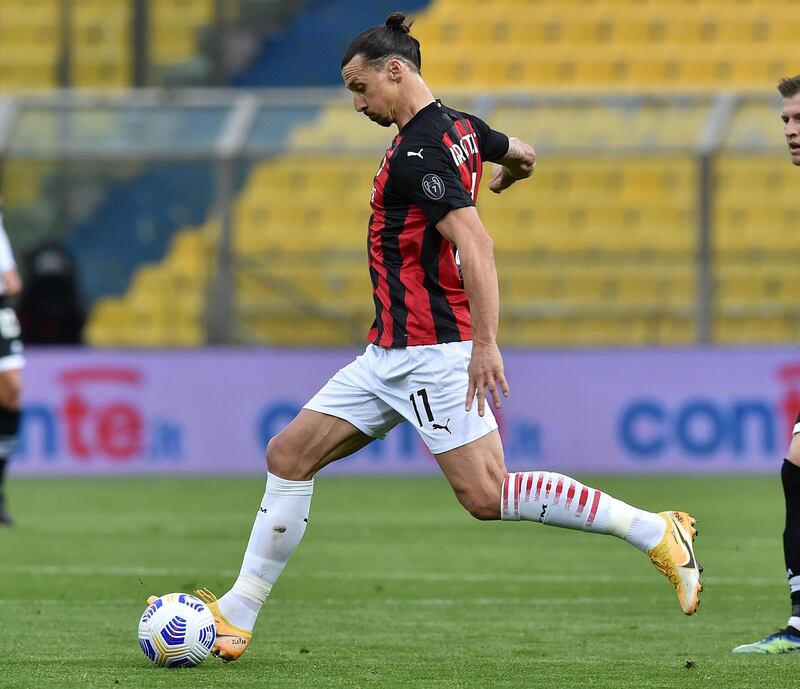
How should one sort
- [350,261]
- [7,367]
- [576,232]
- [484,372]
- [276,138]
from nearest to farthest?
[484,372] → [7,367] → [350,261] → [276,138] → [576,232]

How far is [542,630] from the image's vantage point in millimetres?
6551

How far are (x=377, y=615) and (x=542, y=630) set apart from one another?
776 mm

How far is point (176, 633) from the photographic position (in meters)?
5.56

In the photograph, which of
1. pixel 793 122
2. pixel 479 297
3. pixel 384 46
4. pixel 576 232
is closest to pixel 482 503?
pixel 479 297

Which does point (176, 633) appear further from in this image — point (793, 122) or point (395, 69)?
point (793, 122)

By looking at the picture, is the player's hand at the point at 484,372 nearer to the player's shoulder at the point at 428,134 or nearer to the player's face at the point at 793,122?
the player's shoulder at the point at 428,134

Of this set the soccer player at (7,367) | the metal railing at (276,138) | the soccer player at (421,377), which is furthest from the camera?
the metal railing at (276,138)

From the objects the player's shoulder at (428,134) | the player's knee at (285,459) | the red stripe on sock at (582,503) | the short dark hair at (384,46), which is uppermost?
the short dark hair at (384,46)

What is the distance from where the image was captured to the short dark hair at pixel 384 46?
5.60 meters

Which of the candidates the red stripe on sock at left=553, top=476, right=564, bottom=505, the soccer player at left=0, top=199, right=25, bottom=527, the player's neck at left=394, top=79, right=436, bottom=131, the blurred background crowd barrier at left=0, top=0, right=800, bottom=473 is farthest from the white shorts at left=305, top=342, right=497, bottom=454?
the blurred background crowd barrier at left=0, top=0, right=800, bottom=473

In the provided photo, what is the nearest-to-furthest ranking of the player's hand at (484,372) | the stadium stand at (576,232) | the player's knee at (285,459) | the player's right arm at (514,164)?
1. the player's hand at (484,372)
2. the player's knee at (285,459)
3. the player's right arm at (514,164)
4. the stadium stand at (576,232)

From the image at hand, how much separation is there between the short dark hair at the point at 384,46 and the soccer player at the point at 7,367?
17.5ft

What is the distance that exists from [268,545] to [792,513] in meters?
1.82

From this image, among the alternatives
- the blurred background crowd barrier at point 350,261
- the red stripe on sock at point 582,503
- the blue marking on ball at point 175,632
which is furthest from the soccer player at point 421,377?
the blurred background crowd barrier at point 350,261
